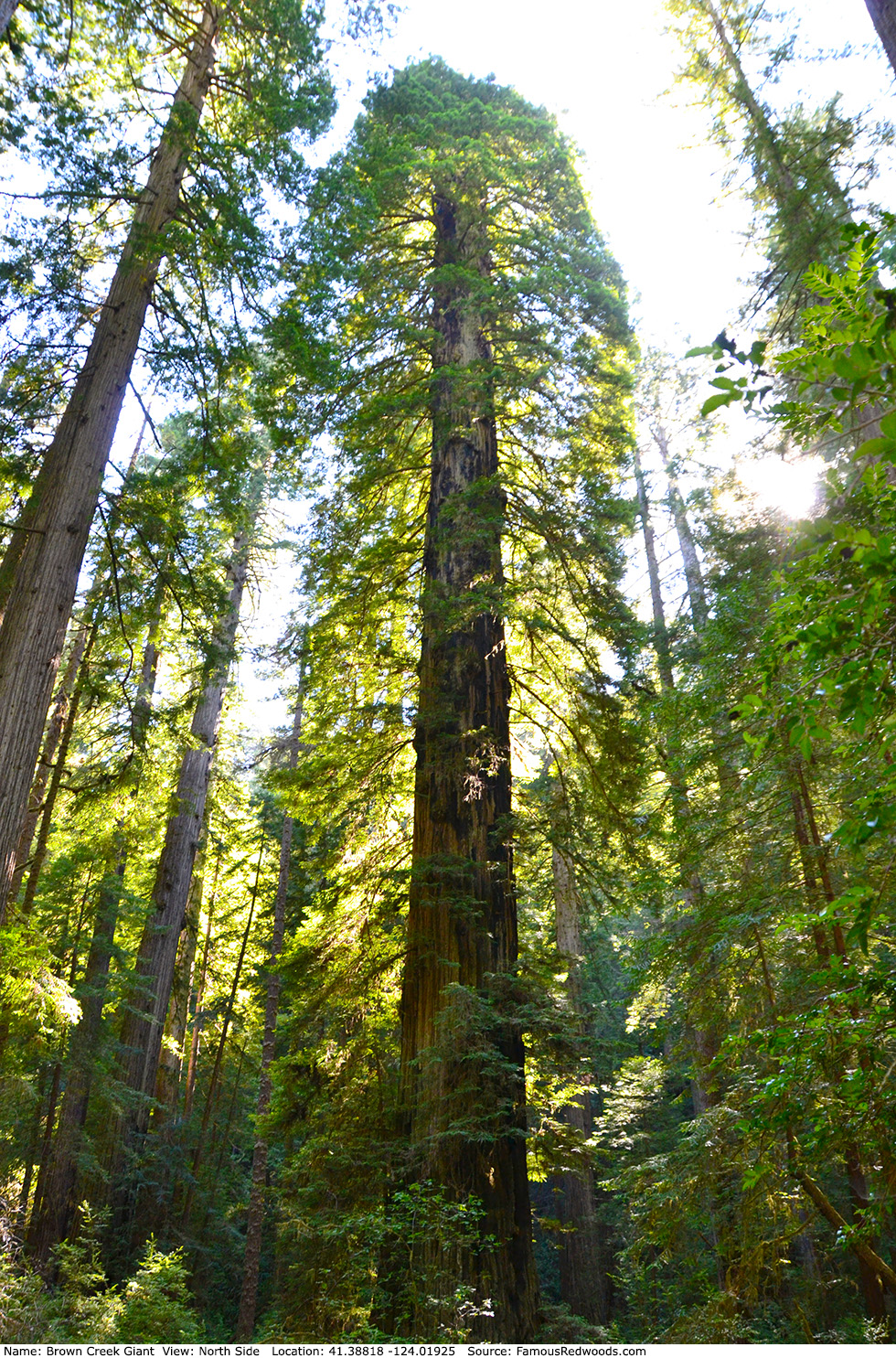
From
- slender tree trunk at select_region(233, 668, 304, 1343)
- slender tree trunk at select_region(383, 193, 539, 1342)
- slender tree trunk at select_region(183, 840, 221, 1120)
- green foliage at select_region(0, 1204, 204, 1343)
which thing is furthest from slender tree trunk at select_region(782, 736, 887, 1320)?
slender tree trunk at select_region(183, 840, 221, 1120)

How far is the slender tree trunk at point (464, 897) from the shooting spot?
4.89 meters

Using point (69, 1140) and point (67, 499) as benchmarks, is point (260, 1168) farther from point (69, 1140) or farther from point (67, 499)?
point (67, 499)

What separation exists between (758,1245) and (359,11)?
36.5 feet

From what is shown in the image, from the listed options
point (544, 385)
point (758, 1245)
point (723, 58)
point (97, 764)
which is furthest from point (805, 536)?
point (723, 58)

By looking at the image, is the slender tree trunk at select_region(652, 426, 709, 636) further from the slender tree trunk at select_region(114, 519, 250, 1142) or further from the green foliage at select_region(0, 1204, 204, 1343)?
the green foliage at select_region(0, 1204, 204, 1343)

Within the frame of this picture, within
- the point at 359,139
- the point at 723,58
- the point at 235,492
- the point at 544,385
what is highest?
the point at 723,58

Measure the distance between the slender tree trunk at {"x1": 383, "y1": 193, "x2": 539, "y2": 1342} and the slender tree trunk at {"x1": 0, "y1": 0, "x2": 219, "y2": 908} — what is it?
280 cm

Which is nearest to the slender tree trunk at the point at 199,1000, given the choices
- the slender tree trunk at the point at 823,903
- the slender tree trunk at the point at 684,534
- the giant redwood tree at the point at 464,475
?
the slender tree trunk at the point at 684,534

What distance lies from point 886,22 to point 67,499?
7565 millimetres

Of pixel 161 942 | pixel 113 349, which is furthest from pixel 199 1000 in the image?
pixel 113 349

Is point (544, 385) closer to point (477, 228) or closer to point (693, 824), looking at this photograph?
point (477, 228)

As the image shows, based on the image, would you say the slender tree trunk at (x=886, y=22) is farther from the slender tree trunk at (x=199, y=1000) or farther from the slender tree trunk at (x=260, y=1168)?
the slender tree trunk at (x=199, y=1000)

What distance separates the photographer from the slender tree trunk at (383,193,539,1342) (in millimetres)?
4887

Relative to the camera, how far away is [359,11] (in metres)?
7.79
